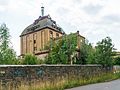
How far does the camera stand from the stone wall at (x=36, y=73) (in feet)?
65.9

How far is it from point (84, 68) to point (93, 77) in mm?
2078

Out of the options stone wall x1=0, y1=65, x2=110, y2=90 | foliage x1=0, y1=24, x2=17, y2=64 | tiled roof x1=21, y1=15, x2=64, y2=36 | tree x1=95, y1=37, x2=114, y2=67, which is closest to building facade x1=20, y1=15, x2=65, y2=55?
tiled roof x1=21, y1=15, x2=64, y2=36

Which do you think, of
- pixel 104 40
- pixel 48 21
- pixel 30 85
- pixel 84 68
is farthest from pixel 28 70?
pixel 48 21

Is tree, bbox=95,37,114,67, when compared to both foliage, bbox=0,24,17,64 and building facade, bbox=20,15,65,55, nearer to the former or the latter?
foliage, bbox=0,24,17,64

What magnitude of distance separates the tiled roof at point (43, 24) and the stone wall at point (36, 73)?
60.9 m

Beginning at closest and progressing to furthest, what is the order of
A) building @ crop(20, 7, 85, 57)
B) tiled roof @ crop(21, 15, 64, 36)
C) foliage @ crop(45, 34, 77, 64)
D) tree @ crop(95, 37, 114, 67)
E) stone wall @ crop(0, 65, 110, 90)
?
stone wall @ crop(0, 65, 110, 90) < tree @ crop(95, 37, 114, 67) < foliage @ crop(45, 34, 77, 64) < building @ crop(20, 7, 85, 57) < tiled roof @ crop(21, 15, 64, 36)

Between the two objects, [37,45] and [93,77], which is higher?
[37,45]

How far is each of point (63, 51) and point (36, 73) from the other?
3359cm

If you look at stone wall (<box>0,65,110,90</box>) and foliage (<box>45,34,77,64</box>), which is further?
foliage (<box>45,34,77,64</box>)

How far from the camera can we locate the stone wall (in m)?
20.1

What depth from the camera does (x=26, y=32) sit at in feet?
332

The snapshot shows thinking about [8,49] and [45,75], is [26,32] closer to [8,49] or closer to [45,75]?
[8,49]

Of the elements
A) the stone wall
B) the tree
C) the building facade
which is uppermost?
the building facade

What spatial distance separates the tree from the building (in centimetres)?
4614
